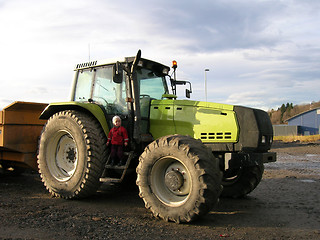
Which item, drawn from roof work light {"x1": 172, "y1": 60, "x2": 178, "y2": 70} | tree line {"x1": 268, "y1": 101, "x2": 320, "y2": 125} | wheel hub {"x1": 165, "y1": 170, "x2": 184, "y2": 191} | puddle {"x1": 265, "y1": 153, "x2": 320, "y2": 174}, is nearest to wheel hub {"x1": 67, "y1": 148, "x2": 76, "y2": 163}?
wheel hub {"x1": 165, "y1": 170, "x2": 184, "y2": 191}

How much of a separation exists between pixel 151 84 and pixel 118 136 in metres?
1.41

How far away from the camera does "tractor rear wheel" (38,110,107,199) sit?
570cm

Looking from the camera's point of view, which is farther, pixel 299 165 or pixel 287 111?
pixel 287 111

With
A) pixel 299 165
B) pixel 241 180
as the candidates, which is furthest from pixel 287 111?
pixel 241 180

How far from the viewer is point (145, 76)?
21.0ft

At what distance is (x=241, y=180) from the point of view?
21.2ft

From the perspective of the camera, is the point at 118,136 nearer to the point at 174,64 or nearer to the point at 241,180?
the point at 174,64

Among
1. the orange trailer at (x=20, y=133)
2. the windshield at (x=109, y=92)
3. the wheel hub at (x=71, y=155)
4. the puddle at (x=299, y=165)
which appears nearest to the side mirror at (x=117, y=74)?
the windshield at (x=109, y=92)

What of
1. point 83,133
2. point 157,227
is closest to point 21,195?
point 83,133

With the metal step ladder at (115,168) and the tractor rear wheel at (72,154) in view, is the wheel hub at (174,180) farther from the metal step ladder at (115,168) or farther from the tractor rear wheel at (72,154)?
the tractor rear wheel at (72,154)

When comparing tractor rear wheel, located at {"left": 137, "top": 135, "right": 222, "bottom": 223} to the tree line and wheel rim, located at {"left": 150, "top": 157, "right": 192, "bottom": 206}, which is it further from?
the tree line

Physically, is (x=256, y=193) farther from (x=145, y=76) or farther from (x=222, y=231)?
(x=145, y=76)

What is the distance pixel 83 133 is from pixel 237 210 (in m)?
3.01

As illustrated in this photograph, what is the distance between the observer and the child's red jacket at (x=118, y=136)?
5668 mm
